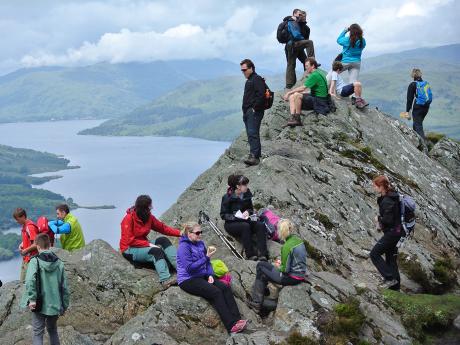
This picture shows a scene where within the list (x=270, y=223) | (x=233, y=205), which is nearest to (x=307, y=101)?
(x=270, y=223)

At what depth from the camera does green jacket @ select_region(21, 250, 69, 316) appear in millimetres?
11820

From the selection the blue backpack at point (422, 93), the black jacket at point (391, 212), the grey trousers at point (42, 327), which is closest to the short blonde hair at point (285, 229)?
the black jacket at point (391, 212)

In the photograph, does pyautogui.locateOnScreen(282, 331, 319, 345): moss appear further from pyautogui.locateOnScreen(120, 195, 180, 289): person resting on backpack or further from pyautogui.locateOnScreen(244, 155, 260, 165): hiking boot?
pyautogui.locateOnScreen(244, 155, 260, 165): hiking boot

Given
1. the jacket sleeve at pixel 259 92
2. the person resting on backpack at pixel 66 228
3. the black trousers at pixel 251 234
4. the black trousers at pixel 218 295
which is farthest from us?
the jacket sleeve at pixel 259 92

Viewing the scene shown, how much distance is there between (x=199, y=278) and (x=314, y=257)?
5.58m

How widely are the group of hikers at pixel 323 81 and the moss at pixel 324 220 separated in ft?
13.3

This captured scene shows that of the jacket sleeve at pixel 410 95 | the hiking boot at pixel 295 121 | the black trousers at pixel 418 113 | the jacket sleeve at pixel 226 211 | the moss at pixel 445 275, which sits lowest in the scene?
the moss at pixel 445 275

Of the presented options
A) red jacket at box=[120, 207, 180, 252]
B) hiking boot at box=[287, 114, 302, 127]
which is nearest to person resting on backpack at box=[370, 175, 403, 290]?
red jacket at box=[120, 207, 180, 252]

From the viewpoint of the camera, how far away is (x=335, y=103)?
94.0ft

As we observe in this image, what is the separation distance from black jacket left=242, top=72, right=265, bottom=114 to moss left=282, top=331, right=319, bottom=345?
37.7 feet

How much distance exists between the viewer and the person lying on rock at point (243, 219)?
1648 centimetres

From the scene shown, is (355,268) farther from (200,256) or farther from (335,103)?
(335,103)

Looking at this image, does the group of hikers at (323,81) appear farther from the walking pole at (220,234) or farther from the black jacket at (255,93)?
the walking pole at (220,234)

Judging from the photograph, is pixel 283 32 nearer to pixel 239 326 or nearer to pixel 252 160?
pixel 252 160
